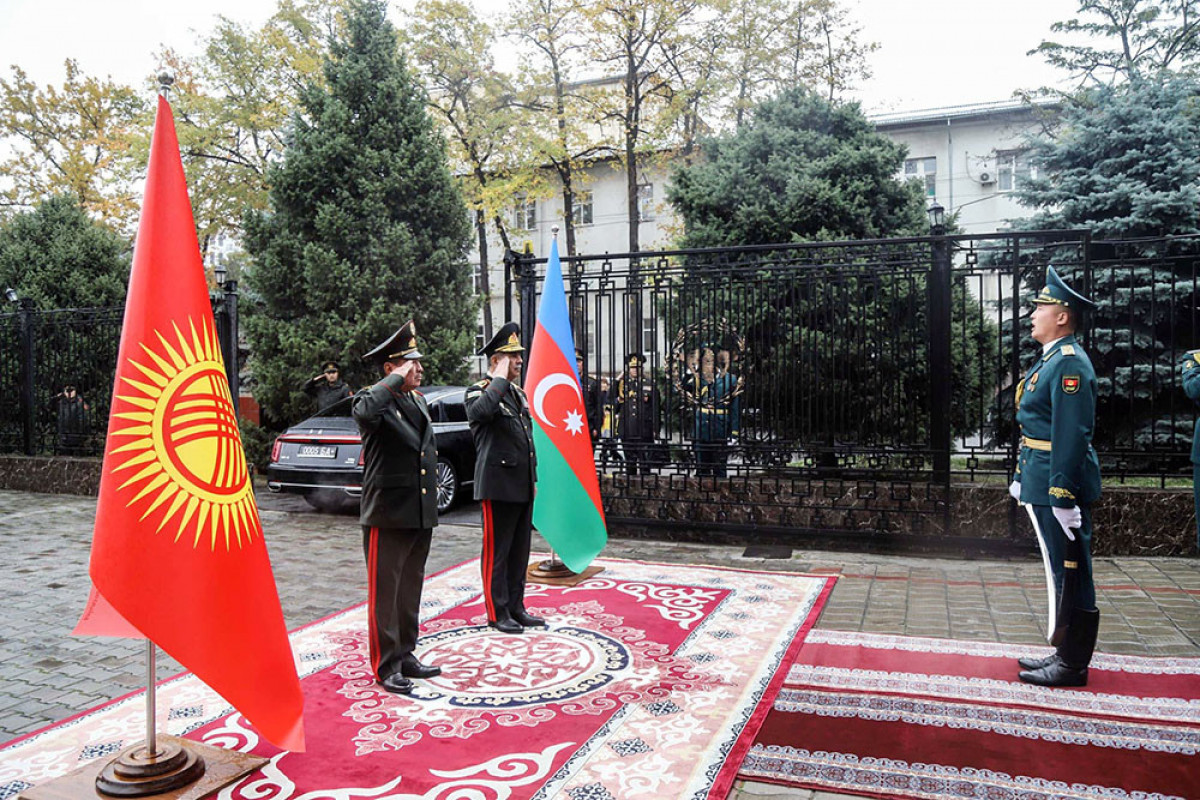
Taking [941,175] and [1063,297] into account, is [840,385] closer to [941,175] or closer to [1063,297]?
[1063,297]

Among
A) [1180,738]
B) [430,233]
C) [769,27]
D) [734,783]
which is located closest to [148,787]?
[734,783]

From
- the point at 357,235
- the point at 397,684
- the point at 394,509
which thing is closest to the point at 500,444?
the point at 394,509

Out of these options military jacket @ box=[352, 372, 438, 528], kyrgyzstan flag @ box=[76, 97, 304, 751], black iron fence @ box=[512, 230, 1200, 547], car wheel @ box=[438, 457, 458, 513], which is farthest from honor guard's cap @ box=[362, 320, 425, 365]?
car wheel @ box=[438, 457, 458, 513]

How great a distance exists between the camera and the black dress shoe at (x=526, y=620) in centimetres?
535

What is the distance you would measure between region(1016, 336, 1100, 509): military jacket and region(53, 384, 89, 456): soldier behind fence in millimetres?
12516

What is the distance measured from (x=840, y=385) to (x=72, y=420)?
1091 centimetres

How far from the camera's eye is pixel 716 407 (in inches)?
340

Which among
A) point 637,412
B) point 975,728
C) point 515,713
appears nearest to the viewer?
point 975,728

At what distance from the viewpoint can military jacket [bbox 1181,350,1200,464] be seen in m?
5.22

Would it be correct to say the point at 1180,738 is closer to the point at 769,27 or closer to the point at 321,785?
the point at 321,785

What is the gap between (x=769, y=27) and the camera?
19.6 m

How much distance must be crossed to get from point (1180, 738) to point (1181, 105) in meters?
8.27

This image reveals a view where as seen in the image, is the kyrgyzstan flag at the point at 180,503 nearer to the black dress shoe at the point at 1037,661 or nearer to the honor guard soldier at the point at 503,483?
the honor guard soldier at the point at 503,483

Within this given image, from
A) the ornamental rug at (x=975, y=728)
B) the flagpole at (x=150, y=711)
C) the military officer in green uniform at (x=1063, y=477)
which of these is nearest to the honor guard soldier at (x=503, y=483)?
the ornamental rug at (x=975, y=728)
